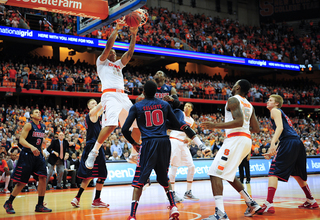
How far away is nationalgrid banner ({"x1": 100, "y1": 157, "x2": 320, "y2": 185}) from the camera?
13844 mm

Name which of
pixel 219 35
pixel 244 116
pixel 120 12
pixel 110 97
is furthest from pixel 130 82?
pixel 244 116

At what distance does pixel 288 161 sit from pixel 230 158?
1677 mm

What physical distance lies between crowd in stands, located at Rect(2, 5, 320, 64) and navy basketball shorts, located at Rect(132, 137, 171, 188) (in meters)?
21.1

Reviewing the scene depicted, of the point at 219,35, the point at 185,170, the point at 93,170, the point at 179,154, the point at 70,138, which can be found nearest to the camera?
the point at 93,170

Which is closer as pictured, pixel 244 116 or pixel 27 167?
pixel 244 116

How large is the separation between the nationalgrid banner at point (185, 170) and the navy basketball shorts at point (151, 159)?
340 inches

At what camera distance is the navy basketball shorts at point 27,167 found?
702cm

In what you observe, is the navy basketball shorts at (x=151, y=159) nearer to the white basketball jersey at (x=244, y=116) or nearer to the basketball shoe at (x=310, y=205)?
the white basketball jersey at (x=244, y=116)

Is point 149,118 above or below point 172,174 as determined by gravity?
above

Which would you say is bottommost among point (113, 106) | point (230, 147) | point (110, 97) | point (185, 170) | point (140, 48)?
point (185, 170)

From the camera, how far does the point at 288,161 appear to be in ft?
20.9

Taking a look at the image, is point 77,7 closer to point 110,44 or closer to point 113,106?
point 110,44

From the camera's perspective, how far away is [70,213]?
21.5 feet

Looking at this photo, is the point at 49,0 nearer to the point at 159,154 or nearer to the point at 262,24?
the point at 159,154
